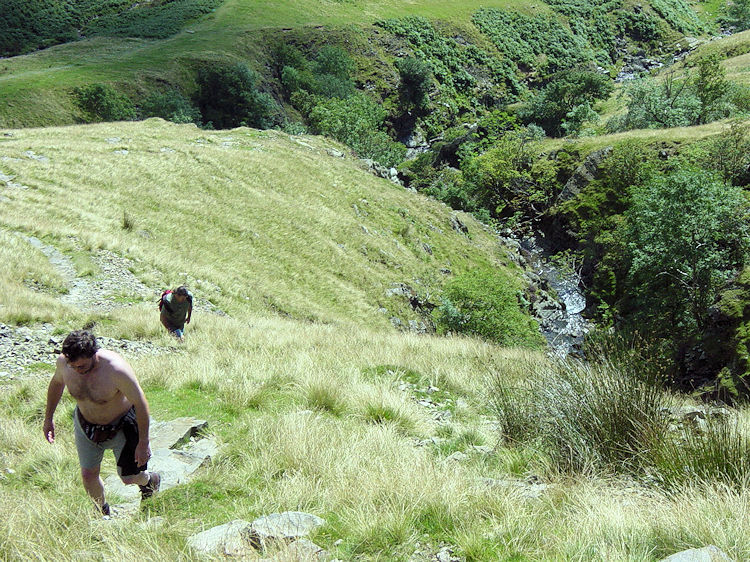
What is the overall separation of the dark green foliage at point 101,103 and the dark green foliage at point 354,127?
77.3 feet

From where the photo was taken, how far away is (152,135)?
3244 cm

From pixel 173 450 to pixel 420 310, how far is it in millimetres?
20276

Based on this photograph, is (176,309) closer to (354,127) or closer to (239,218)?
(239,218)

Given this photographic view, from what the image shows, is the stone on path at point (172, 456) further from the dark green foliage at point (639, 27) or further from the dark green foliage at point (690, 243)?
the dark green foliage at point (639, 27)

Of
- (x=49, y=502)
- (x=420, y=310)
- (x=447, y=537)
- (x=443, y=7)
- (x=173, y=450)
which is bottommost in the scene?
(x=420, y=310)

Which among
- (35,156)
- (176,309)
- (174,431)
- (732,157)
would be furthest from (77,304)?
(732,157)

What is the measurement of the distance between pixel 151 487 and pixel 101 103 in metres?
62.6

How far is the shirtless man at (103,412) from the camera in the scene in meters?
3.99

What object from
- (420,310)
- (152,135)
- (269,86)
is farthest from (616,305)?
(269,86)

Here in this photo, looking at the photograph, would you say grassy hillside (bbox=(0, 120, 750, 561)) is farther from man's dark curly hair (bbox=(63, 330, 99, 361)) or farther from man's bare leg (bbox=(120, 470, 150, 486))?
man's dark curly hair (bbox=(63, 330, 99, 361))

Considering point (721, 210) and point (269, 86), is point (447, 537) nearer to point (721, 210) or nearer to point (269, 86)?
point (721, 210)

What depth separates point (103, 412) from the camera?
163 inches

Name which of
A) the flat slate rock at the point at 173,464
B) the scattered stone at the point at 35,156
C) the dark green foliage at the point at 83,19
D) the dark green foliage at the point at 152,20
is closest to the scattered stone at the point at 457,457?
the flat slate rock at the point at 173,464

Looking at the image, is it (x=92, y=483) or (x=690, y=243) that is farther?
(x=690, y=243)
